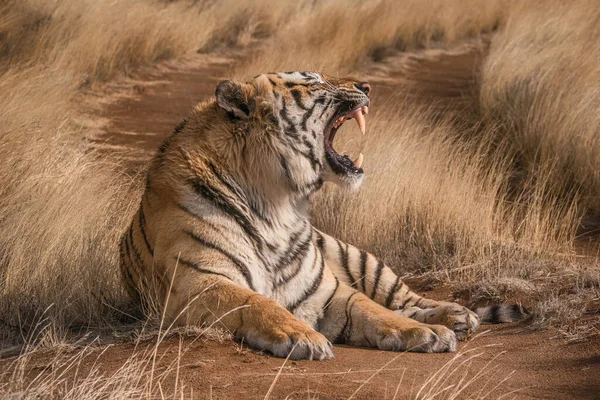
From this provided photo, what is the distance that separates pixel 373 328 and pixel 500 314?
3.03 ft

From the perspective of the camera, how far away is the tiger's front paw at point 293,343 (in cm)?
391

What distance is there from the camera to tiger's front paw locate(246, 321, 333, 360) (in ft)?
12.8

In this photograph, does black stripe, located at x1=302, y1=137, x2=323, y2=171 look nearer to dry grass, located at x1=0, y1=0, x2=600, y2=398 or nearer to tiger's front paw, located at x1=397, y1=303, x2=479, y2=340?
tiger's front paw, located at x1=397, y1=303, x2=479, y2=340

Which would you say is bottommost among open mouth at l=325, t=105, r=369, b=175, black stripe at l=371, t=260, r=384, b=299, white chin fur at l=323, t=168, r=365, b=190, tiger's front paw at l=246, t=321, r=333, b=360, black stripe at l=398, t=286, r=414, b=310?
black stripe at l=398, t=286, r=414, b=310

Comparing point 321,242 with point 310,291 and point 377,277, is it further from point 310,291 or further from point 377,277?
point 310,291

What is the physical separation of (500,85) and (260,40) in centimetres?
698

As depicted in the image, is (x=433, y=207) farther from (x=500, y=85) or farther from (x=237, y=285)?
(x=500, y=85)

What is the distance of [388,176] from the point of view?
6859 millimetres

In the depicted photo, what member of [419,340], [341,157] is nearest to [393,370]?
[419,340]

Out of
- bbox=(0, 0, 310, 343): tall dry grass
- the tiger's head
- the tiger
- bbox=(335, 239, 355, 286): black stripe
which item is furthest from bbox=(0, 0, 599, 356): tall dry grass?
the tiger's head

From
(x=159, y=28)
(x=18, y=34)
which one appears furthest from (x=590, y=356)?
(x=159, y=28)

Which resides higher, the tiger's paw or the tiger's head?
the tiger's head

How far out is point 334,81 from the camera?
4879mm

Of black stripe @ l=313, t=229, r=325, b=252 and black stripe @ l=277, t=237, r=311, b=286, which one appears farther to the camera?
black stripe @ l=313, t=229, r=325, b=252
